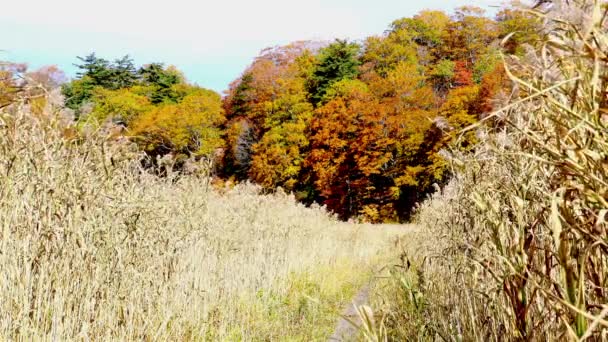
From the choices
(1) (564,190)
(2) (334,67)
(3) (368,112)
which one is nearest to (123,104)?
(2) (334,67)

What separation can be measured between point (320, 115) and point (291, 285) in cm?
2853

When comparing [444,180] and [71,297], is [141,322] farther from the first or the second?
[444,180]

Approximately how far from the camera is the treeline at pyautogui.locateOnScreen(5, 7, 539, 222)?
29.5 meters

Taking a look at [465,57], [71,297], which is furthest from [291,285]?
[465,57]

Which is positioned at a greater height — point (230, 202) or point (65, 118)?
point (65, 118)

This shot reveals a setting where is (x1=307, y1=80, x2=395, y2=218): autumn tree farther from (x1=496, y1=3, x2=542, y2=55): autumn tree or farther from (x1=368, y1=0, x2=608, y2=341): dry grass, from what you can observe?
(x1=496, y1=3, x2=542, y2=55): autumn tree

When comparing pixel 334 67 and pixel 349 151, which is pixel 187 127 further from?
pixel 349 151

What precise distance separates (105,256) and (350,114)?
29.3m

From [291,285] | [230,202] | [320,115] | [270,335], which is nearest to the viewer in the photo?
[270,335]

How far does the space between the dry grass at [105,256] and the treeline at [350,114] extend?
62.9 feet

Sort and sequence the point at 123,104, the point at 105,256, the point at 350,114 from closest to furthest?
the point at 105,256 → the point at 350,114 → the point at 123,104

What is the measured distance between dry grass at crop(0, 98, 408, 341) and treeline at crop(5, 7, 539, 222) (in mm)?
19166

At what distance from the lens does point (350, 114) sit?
105 feet

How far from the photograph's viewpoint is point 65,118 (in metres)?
3.64
